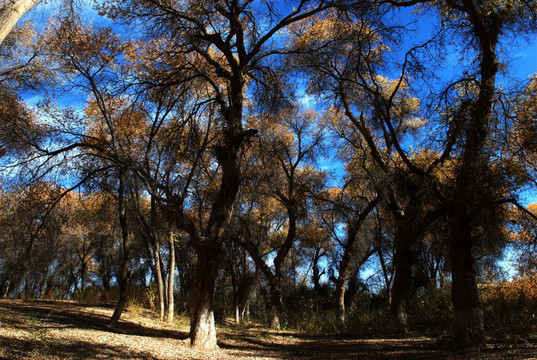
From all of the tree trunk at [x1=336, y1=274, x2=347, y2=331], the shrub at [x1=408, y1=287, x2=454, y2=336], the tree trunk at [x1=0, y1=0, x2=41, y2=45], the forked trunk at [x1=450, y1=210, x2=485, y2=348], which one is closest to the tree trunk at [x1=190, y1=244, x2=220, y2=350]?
the forked trunk at [x1=450, y1=210, x2=485, y2=348]

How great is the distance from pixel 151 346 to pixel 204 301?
124cm

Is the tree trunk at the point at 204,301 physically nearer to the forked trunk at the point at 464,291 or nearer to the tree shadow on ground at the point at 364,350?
the tree shadow on ground at the point at 364,350

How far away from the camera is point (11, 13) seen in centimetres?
383

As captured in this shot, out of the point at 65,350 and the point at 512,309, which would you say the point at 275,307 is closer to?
the point at 512,309

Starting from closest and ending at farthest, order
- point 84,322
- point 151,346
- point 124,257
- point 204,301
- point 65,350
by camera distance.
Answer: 1. point 65,350
2. point 151,346
3. point 204,301
4. point 84,322
5. point 124,257

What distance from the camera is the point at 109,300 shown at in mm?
15656

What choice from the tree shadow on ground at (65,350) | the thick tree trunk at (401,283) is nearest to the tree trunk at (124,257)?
the tree shadow on ground at (65,350)

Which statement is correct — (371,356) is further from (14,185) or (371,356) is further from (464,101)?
(14,185)

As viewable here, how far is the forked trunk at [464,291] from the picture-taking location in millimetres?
6641

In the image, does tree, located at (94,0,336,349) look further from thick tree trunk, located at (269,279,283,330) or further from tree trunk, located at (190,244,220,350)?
thick tree trunk, located at (269,279,283,330)

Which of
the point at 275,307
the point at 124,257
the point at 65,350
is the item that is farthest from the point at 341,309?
the point at 65,350

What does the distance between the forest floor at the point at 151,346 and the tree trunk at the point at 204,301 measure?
0.28 m

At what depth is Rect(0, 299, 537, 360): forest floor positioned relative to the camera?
5621mm

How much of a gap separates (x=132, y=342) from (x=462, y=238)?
673 centimetres
